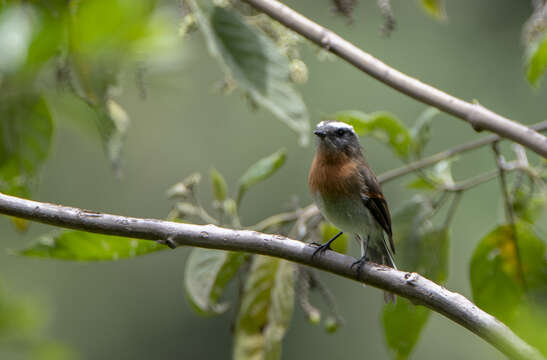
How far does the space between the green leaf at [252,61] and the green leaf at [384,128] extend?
0.76 metres

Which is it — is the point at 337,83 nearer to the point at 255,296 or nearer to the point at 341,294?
the point at 341,294

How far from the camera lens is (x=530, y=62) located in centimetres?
250

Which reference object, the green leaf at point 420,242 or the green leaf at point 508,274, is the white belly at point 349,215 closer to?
the green leaf at point 420,242

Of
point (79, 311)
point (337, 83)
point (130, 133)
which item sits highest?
point (337, 83)

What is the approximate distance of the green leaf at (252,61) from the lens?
218cm

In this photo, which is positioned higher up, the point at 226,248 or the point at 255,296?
the point at 226,248

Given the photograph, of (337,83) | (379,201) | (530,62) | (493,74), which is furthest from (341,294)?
(530,62)

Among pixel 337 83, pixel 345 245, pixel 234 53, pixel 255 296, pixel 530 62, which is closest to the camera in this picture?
pixel 234 53

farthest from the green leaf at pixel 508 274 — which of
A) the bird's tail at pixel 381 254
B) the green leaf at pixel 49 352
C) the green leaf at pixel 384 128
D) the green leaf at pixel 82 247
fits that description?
the green leaf at pixel 49 352

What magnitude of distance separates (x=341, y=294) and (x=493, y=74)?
15.9ft

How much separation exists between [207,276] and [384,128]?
1.03m

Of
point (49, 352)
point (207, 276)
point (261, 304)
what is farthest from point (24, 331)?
point (261, 304)

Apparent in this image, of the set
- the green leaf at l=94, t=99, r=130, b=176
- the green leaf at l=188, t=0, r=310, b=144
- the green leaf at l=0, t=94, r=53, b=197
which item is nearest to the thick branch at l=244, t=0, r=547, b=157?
the green leaf at l=188, t=0, r=310, b=144

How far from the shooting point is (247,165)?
1273cm
